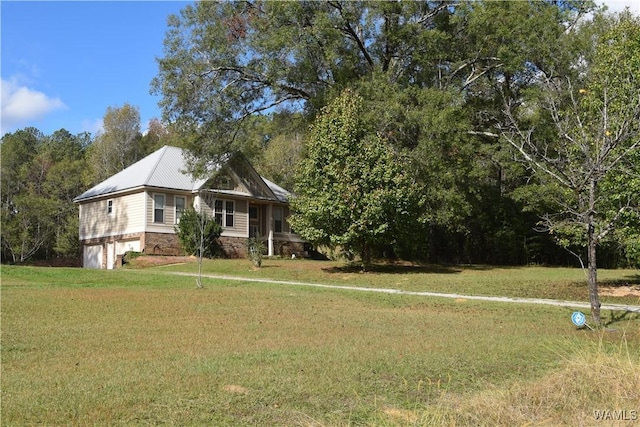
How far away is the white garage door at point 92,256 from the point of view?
35.8 meters

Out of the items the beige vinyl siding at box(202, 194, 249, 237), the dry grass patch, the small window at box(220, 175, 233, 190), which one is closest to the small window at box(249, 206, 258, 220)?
the beige vinyl siding at box(202, 194, 249, 237)

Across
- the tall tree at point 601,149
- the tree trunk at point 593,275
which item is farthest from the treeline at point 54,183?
the tree trunk at point 593,275

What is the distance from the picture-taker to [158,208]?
32.7 m

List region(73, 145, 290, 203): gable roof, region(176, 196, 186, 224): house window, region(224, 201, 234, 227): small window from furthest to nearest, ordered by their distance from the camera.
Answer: region(224, 201, 234, 227): small window → region(176, 196, 186, 224): house window → region(73, 145, 290, 203): gable roof

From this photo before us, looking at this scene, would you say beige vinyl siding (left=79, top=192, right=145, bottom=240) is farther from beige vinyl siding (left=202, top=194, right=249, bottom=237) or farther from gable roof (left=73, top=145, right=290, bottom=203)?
beige vinyl siding (left=202, top=194, right=249, bottom=237)

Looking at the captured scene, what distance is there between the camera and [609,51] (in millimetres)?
17438

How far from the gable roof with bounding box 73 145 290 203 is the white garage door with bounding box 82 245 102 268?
9.86 ft

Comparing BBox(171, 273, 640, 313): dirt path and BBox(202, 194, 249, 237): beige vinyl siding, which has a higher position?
BBox(202, 194, 249, 237): beige vinyl siding

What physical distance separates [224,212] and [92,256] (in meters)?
8.79

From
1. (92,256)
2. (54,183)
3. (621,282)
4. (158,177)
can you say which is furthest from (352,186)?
(54,183)

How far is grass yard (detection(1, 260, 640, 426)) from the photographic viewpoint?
586 centimetres

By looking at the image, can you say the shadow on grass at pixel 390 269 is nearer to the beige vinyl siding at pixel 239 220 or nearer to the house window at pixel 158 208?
the beige vinyl siding at pixel 239 220

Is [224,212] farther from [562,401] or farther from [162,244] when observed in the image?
[562,401]

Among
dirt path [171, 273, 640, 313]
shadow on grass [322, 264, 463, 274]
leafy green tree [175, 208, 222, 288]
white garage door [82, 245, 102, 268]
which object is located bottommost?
dirt path [171, 273, 640, 313]
